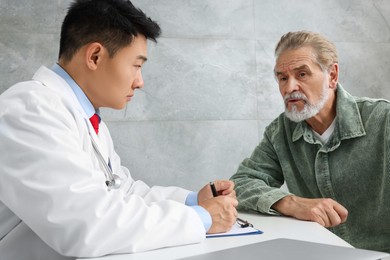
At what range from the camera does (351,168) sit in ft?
5.26


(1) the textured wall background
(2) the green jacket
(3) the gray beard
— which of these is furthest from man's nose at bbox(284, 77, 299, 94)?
(1) the textured wall background

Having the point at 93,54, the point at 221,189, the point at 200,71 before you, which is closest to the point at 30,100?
the point at 93,54

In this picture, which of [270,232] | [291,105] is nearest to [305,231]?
[270,232]

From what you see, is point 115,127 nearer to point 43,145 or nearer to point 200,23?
point 200,23

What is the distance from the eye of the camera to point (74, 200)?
89cm

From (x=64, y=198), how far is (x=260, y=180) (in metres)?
0.84

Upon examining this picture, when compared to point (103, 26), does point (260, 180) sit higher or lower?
lower

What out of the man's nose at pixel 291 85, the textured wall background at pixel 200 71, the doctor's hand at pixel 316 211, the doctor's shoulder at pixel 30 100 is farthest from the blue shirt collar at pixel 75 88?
the textured wall background at pixel 200 71

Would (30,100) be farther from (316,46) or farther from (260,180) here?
(316,46)

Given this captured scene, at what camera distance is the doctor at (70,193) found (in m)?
0.89

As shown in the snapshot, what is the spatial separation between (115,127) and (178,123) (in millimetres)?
355

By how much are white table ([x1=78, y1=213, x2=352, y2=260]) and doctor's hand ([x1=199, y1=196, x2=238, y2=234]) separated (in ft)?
0.15

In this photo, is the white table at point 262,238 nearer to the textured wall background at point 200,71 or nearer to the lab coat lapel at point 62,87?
the lab coat lapel at point 62,87

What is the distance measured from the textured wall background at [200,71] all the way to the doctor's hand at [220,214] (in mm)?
1515
